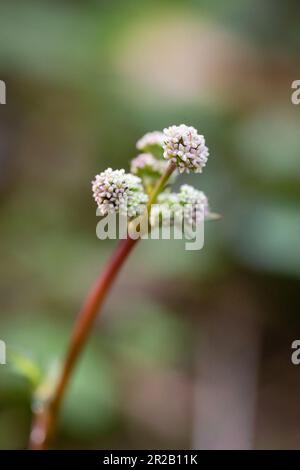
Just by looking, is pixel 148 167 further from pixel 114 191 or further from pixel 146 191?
pixel 114 191

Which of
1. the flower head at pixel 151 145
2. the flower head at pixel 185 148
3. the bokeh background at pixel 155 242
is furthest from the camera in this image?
the bokeh background at pixel 155 242

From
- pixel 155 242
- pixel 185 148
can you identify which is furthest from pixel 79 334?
pixel 155 242

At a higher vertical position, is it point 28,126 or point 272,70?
point 272,70

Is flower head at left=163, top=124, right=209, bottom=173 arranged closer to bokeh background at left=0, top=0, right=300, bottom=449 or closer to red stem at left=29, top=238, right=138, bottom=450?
red stem at left=29, top=238, right=138, bottom=450

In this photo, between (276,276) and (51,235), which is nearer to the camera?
(276,276)

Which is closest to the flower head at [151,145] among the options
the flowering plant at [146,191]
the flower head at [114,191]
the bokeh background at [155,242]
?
the flowering plant at [146,191]

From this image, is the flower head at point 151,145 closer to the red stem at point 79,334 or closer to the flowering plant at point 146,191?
the flowering plant at point 146,191

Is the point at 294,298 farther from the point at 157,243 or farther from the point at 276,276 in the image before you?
the point at 157,243
